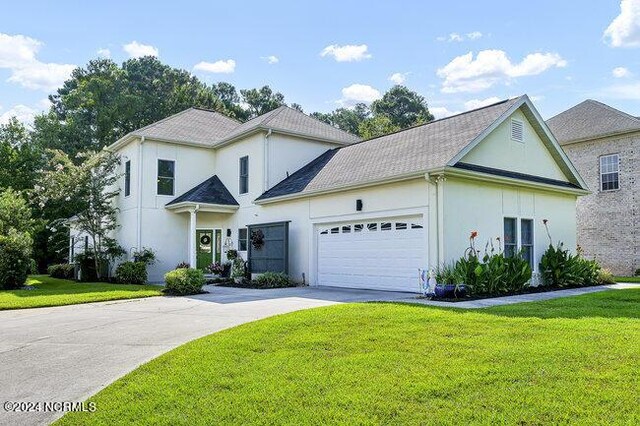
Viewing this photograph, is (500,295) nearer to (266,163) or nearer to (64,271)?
(266,163)

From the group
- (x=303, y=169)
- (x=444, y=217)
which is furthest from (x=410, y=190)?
(x=303, y=169)

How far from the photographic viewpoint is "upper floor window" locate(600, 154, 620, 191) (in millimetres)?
22266

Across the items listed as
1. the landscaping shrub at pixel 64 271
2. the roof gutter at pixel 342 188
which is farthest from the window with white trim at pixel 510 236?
the landscaping shrub at pixel 64 271

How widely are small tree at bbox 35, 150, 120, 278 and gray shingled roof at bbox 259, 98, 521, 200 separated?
7188 millimetres

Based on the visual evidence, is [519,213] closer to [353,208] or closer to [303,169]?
[353,208]

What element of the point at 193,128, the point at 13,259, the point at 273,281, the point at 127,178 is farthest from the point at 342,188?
the point at 13,259

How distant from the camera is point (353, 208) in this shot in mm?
15000

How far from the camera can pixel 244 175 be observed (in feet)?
65.2

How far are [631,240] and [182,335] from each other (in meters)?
20.8

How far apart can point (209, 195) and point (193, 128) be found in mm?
4066

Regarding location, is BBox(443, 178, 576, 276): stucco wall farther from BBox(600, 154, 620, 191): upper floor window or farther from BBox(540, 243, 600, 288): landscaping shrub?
BBox(600, 154, 620, 191): upper floor window

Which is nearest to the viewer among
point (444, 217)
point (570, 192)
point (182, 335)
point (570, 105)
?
point (182, 335)

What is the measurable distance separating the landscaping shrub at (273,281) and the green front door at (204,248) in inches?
214

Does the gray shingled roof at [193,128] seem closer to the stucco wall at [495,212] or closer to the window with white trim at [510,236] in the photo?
the stucco wall at [495,212]
